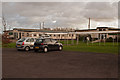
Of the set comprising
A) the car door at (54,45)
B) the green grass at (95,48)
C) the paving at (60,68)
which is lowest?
the paving at (60,68)

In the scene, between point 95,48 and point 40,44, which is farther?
point 95,48

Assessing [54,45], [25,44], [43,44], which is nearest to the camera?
[43,44]

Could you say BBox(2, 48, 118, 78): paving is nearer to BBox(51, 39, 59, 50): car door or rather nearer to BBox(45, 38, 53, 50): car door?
BBox(45, 38, 53, 50): car door

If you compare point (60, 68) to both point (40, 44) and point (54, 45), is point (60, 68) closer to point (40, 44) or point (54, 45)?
point (40, 44)

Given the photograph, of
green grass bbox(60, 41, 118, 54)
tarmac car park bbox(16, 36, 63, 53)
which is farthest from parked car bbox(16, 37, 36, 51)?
green grass bbox(60, 41, 118, 54)

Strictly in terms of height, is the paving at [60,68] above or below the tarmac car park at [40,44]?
below

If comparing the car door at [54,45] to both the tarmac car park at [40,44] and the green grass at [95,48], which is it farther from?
the green grass at [95,48]

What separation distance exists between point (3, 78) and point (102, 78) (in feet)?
12.0

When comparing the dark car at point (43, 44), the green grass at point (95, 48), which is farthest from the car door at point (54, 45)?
the green grass at point (95, 48)

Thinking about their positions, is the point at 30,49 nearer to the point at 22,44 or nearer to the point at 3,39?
the point at 22,44

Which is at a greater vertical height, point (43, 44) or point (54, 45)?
point (43, 44)

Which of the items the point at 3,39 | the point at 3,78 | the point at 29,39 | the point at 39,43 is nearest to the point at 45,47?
the point at 39,43

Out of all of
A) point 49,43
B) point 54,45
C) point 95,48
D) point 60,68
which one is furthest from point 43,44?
point 95,48

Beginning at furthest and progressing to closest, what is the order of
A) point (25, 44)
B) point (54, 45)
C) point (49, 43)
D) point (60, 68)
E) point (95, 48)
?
point (95, 48)
point (25, 44)
point (54, 45)
point (49, 43)
point (60, 68)
